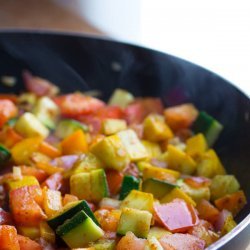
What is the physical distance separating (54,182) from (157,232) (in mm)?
368

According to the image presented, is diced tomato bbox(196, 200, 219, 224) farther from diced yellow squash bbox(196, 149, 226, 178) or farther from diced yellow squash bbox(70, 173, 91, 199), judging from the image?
diced yellow squash bbox(70, 173, 91, 199)

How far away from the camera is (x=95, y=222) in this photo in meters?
1.44

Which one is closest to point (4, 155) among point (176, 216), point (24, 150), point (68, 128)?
point (24, 150)

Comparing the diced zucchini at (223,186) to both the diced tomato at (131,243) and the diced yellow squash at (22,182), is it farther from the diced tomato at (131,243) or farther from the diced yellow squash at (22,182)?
the diced yellow squash at (22,182)

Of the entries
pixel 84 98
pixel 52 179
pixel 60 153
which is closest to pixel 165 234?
pixel 52 179

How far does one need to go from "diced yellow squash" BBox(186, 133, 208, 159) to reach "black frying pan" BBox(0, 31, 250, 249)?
8 cm

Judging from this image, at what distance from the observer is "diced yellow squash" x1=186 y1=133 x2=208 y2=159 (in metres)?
1.86

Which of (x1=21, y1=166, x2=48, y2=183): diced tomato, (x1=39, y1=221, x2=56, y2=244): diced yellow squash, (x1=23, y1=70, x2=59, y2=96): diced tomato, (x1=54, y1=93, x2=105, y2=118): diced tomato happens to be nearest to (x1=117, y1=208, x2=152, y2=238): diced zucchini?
(x1=39, y1=221, x2=56, y2=244): diced yellow squash

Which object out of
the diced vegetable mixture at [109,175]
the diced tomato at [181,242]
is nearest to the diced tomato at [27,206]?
the diced vegetable mixture at [109,175]

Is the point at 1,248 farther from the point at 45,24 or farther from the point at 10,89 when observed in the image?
the point at 45,24

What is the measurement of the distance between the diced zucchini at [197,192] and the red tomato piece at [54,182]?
0.36m

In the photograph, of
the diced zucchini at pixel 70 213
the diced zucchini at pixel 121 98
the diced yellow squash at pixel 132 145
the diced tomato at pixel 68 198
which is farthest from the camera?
the diced zucchini at pixel 121 98

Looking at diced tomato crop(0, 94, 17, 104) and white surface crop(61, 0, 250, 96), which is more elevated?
white surface crop(61, 0, 250, 96)

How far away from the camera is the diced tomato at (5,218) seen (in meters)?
1.48
